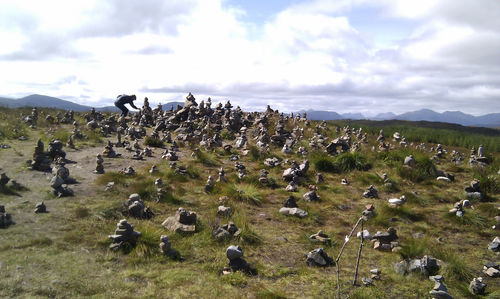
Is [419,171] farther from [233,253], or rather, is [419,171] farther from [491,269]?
[233,253]

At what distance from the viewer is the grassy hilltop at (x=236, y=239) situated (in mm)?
5754

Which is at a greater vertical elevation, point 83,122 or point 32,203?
point 83,122

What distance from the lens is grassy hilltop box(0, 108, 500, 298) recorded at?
5.75m

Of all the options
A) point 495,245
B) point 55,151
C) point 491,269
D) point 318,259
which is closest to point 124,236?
point 318,259

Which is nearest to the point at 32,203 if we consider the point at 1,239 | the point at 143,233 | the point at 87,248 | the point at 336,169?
the point at 1,239

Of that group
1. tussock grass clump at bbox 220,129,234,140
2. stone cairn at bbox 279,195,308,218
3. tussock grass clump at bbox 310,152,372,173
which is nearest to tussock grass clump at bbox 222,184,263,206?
stone cairn at bbox 279,195,308,218

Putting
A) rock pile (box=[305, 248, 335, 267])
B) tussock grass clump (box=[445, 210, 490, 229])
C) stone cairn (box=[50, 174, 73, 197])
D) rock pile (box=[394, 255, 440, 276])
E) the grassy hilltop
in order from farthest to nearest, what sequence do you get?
stone cairn (box=[50, 174, 73, 197]) → tussock grass clump (box=[445, 210, 490, 229]) → rock pile (box=[305, 248, 335, 267]) → rock pile (box=[394, 255, 440, 276]) → the grassy hilltop

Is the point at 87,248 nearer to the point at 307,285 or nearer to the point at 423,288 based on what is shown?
the point at 307,285

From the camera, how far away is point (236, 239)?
7.75 metres

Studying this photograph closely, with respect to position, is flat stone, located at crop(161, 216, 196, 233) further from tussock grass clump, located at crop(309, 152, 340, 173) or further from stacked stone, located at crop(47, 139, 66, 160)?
tussock grass clump, located at crop(309, 152, 340, 173)

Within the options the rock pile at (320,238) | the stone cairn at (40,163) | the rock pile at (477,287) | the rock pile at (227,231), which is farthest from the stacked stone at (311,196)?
the stone cairn at (40,163)

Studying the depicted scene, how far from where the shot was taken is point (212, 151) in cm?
1903

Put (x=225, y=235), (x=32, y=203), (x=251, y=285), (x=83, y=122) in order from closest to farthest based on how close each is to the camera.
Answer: (x=251, y=285)
(x=225, y=235)
(x=32, y=203)
(x=83, y=122)

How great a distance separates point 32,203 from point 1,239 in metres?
2.29
